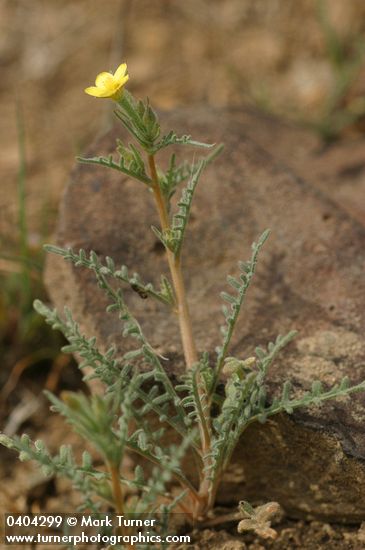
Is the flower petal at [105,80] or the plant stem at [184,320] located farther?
the plant stem at [184,320]

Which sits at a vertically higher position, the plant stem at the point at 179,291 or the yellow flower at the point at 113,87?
the yellow flower at the point at 113,87

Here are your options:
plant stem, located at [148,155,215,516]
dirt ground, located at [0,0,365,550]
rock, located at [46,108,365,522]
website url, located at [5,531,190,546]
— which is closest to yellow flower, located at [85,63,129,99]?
plant stem, located at [148,155,215,516]

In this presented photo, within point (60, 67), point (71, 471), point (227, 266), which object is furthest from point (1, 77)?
point (71, 471)

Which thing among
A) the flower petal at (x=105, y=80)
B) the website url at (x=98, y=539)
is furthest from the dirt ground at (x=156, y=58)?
the flower petal at (x=105, y=80)

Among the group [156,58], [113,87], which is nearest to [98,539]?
[113,87]

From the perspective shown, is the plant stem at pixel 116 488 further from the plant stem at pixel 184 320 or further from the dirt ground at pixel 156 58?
the dirt ground at pixel 156 58

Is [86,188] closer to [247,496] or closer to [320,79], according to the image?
[247,496]
